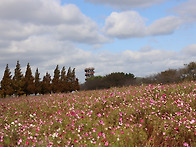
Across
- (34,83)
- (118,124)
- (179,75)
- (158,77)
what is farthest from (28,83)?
(118,124)

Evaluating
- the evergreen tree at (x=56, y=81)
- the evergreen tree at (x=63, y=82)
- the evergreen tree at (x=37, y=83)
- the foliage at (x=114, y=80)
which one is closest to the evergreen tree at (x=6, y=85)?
the evergreen tree at (x=37, y=83)

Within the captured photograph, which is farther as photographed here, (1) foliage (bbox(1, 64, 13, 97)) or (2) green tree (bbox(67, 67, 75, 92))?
(2) green tree (bbox(67, 67, 75, 92))

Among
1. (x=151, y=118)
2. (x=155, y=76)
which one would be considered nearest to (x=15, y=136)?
(x=151, y=118)

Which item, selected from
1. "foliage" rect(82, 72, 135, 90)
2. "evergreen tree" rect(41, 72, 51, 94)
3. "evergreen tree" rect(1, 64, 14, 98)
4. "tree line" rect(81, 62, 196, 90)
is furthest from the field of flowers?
"foliage" rect(82, 72, 135, 90)

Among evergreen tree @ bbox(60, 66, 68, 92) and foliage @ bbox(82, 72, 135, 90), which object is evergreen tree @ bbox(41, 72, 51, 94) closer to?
evergreen tree @ bbox(60, 66, 68, 92)

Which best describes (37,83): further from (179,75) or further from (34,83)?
(179,75)

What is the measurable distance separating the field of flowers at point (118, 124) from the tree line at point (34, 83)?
2555 centimetres

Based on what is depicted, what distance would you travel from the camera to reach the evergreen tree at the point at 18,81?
36.0m

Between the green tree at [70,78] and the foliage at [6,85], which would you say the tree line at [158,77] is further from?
the foliage at [6,85]

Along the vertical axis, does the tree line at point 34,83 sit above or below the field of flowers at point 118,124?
above

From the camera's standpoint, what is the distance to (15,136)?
8.37m

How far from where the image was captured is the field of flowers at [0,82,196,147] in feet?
20.9

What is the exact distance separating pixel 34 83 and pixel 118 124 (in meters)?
33.7

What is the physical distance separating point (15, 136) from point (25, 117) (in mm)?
2771
